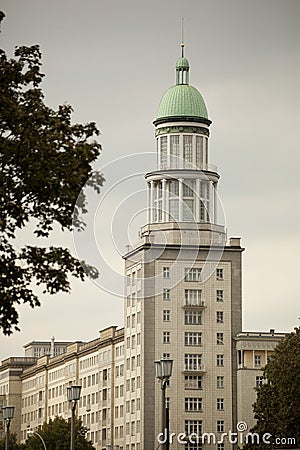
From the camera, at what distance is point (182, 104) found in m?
126

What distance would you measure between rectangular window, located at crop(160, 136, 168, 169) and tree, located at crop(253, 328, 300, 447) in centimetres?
4336

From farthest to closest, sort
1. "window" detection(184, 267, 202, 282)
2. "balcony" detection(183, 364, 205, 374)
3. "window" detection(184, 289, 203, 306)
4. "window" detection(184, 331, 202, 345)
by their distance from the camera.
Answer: "window" detection(184, 267, 202, 282) → "window" detection(184, 289, 203, 306) → "window" detection(184, 331, 202, 345) → "balcony" detection(183, 364, 205, 374)

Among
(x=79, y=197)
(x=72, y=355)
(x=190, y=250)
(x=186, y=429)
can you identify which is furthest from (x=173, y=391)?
(x=79, y=197)

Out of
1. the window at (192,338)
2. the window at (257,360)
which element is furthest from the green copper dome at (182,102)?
the window at (257,360)

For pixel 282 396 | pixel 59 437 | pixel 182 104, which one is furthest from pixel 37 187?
pixel 182 104

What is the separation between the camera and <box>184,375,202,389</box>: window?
120 metres

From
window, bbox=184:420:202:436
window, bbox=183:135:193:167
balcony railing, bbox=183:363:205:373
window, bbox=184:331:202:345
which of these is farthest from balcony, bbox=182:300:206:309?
window, bbox=183:135:193:167

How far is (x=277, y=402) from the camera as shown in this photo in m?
81.4

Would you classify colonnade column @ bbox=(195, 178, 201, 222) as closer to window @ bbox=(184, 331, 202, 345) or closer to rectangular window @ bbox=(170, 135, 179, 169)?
rectangular window @ bbox=(170, 135, 179, 169)

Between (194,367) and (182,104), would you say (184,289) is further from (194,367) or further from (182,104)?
(182,104)

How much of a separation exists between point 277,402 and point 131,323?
44.0 m

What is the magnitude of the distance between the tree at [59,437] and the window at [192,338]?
1275 cm

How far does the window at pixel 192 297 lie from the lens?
122m

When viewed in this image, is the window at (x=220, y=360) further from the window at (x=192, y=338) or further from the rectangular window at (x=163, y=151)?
the rectangular window at (x=163, y=151)
